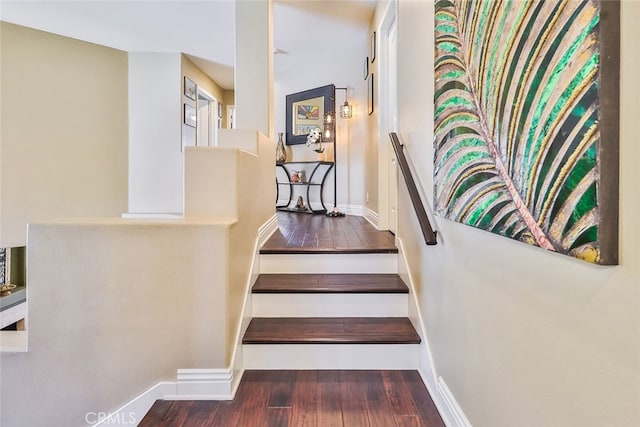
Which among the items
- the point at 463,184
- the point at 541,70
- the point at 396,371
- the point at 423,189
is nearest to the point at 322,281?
the point at 396,371

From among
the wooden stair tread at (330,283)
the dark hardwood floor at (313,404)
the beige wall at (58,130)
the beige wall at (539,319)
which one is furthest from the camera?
the beige wall at (58,130)

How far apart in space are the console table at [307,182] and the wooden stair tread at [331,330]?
3042mm

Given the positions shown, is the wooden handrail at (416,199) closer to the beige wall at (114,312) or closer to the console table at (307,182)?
the beige wall at (114,312)

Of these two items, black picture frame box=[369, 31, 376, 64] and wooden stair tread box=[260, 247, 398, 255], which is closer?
wooden stair tread box=[260, 247, 398, 255]

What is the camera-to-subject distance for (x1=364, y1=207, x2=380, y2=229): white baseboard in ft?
11.2

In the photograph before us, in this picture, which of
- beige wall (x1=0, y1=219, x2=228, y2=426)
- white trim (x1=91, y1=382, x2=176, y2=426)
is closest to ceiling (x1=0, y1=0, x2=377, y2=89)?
beige wall (x1=0, y1=219, x2=228, y2=426)

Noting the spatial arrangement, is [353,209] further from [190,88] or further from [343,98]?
[190,88]

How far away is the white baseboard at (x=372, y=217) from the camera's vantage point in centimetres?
343

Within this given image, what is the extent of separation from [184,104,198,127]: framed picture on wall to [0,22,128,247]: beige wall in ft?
2.70

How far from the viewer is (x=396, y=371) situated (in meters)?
1.79

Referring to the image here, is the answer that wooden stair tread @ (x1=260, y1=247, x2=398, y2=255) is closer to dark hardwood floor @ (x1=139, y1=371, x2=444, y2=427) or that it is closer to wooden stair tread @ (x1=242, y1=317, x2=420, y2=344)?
wooden stair tread @ (x1=242, y1=317, x2=420, y2=344)

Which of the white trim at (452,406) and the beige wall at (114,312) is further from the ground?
the beige wall at (114,312)

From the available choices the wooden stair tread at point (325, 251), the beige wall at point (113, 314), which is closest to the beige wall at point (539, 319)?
the wooden stair tread at point (325, 251)

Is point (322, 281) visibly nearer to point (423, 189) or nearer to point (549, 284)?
point (423, 189)
